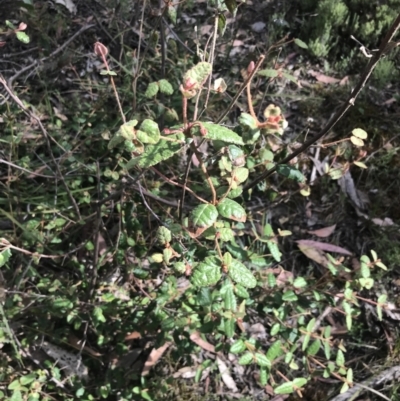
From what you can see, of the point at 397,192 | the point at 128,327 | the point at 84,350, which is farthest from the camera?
the point at 397,192

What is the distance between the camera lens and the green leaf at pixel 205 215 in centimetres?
105

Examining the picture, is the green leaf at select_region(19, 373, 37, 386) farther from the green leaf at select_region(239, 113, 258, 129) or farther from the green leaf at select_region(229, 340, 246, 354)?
the green leaf at select_region(239, 113, 258, 129)

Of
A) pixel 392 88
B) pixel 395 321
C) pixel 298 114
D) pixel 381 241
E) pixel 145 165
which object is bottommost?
pixel 395 321

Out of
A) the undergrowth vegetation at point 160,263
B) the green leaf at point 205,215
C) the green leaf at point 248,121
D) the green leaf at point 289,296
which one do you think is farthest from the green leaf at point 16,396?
the green leaf at point 248,121

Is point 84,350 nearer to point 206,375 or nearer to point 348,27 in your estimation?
point 206,375

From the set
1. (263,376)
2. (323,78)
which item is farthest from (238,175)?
(323,78)

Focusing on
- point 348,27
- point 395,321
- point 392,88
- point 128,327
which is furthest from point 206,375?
point 348,27

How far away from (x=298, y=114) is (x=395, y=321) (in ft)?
4.03

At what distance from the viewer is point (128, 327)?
6.37 ft

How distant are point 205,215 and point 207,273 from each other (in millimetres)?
171

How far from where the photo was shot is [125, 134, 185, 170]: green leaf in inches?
38.7

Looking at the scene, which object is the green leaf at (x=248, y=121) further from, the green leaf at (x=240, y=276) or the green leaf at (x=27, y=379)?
the green leaf at (x=27, y=379)

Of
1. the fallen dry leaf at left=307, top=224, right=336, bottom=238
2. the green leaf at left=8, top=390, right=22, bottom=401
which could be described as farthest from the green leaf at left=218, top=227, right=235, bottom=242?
the fallen dry leaf at left=307, top=224, right=336, bottom=238

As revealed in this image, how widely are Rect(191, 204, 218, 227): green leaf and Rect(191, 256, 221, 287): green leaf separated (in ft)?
0.48
